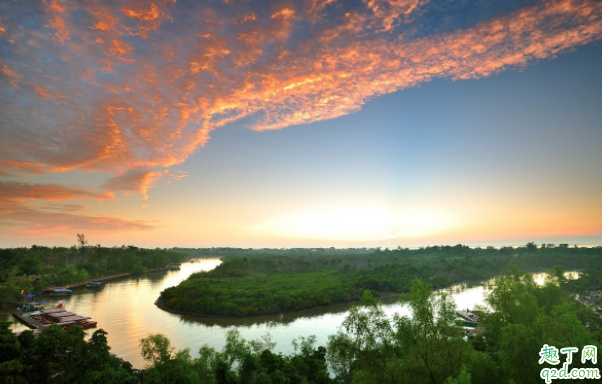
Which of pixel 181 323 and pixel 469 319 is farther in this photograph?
pixel 469 319

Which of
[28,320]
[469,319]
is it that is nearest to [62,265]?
[28,320]

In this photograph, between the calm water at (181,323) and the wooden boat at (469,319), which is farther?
the wooden boat at (469,319)

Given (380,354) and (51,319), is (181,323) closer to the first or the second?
(51,319)

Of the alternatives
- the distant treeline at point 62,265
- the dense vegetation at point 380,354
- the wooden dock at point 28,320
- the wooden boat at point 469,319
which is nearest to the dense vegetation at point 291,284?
the wooden boat at point 469,319

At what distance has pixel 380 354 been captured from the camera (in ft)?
50.5

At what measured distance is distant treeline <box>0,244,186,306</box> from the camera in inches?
2246

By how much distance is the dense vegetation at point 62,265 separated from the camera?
186ft

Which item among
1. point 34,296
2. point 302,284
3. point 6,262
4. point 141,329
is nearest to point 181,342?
point 141,329

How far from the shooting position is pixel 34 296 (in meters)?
56.4

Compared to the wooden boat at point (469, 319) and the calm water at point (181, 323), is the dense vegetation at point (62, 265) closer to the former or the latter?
the calm water at point (181, 323)

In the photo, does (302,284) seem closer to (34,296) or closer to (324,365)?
(324,365)

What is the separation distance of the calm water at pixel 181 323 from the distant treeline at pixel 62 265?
25.0 feet

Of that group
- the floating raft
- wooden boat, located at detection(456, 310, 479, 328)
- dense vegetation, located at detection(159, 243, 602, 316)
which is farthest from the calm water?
wooden boat, located at detection(456, 310, 479, 328)

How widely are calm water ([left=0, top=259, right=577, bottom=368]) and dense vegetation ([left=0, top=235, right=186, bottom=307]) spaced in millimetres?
7012
